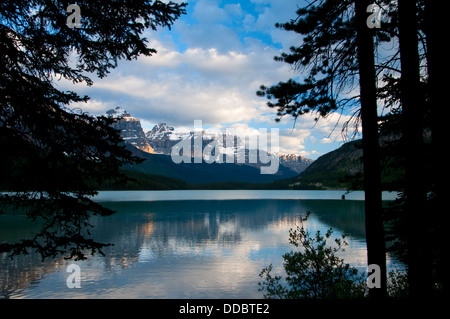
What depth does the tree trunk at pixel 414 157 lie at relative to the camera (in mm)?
5539

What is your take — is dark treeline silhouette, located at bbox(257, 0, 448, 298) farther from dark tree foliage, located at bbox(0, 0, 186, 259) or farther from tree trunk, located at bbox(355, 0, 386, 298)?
dark tree foliage, located at bbox(0, 0, 186, 259)

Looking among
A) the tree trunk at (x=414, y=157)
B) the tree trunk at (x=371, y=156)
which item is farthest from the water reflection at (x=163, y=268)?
the tree trunk at (x=414, y=157)

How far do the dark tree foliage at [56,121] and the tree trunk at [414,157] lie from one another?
5306 mm

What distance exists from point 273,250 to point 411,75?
25048mm

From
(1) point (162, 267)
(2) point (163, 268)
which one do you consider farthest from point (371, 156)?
(1) point (162, 267)

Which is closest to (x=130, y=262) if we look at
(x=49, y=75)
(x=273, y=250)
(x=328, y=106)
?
(x=273, y=250)

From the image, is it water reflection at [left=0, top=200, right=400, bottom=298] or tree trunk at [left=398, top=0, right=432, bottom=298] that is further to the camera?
water reflection at [left=0, top=200, right=400, bottom=298]

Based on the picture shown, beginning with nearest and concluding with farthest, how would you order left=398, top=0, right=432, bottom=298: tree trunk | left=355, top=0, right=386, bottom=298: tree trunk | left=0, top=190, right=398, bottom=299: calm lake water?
left=398, top=0, right=432, bottom=298: tree trunk < left=355, top=0, right=386, bottom=298: tree trunk < left=0, top=190, right=398, bottom=299: calm lake water

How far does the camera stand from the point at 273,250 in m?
28.5

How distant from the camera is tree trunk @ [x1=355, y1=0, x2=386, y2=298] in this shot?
6.72m

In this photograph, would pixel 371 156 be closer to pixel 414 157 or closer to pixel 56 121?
pixel 414 157

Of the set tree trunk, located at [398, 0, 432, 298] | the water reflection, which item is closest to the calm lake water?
the water reflection

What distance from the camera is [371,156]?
6.75m

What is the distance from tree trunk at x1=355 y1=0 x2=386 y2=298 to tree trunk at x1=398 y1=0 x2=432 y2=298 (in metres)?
0.93
